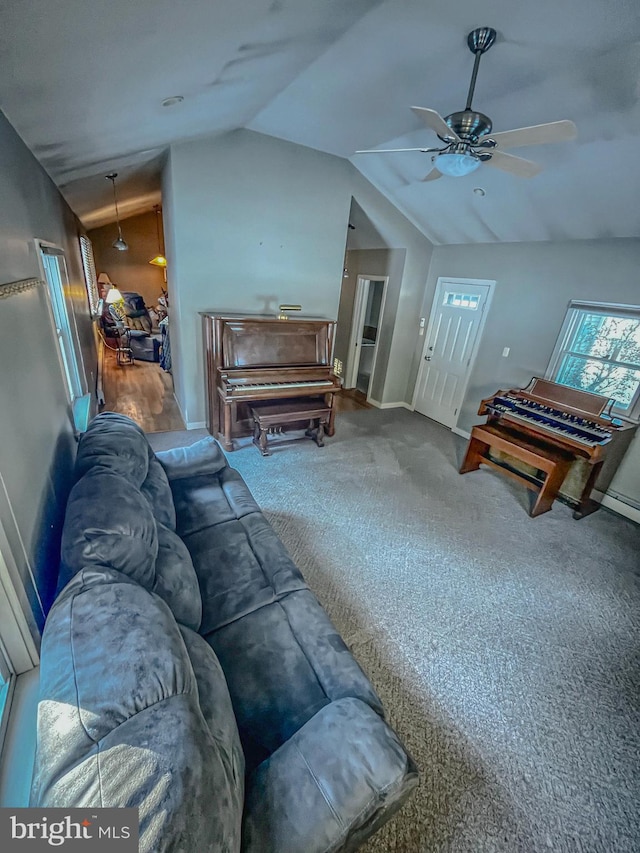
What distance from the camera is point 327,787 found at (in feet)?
2.91

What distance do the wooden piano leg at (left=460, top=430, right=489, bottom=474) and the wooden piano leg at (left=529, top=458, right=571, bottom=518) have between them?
0.67 metres

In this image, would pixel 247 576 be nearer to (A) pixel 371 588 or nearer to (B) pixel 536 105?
(A) pixel 371 588

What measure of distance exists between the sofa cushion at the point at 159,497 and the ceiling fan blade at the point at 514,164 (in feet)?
8.51

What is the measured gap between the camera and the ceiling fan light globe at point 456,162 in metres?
1.93

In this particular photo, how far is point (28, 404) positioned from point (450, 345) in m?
4.60

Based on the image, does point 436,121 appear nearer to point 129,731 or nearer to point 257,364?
point 257,364

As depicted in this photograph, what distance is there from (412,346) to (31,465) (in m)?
4.91

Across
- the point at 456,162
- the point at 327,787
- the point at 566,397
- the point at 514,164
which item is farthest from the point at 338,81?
the point at 327,787

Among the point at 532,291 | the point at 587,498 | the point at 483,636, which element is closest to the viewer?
the point at 483,636

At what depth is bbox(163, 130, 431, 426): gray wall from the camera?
3.39m

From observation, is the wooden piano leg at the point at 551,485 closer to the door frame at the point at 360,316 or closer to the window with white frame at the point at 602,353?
the window with white frame at the point at 602,353

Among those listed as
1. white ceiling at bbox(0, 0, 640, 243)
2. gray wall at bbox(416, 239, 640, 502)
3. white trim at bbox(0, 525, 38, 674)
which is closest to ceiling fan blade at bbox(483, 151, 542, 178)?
white ceiling at bbox(0, 0, 640, 243)

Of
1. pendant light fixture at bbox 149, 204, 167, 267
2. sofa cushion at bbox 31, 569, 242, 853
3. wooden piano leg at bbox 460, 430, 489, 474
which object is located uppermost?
pendant light fixture at bbox 149, 204, 167, 267

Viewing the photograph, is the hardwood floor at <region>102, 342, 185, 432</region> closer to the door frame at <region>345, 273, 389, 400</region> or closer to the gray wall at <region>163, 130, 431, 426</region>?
the gray wall at <region>163, 130, 431, 426</region>
